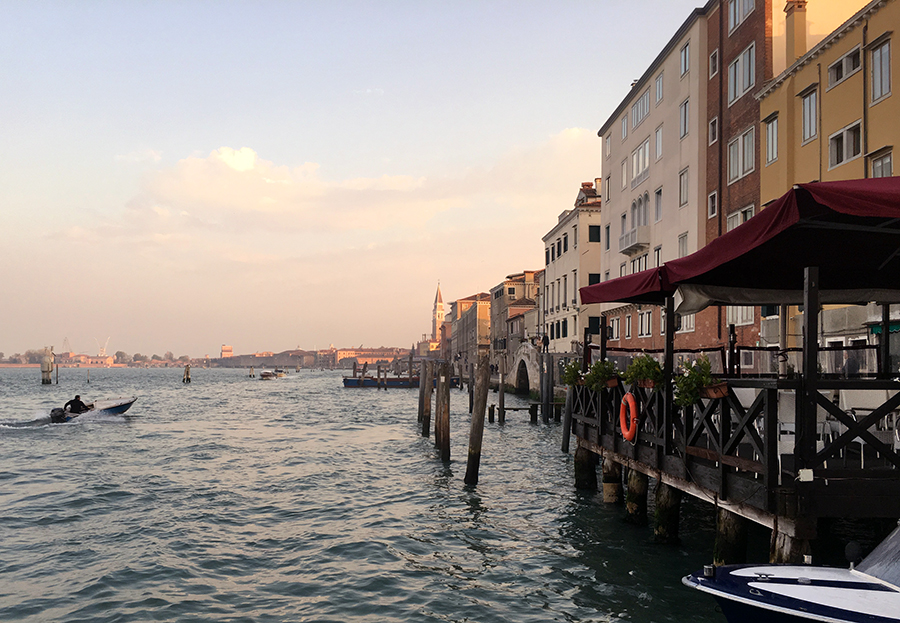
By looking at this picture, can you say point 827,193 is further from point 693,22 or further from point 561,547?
point 693,22

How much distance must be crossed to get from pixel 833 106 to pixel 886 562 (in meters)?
16.2

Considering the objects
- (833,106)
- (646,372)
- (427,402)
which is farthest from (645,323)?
(646,372)

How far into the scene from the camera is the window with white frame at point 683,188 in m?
27.9

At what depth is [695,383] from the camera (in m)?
8.26

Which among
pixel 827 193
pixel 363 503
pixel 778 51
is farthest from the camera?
pixel 778 51

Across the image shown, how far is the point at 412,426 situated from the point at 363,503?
17429mm

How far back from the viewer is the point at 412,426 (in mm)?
31812

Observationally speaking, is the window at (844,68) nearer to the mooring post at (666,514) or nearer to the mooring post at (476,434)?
the mooring post at (476,434)

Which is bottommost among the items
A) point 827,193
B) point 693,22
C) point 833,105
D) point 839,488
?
point 839,488

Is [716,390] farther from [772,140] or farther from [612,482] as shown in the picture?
[772,140]

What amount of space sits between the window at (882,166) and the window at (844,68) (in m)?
2.52

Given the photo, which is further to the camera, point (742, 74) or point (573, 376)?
point (742, 74)

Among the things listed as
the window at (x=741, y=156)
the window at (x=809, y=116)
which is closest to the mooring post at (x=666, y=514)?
the window at (x=809, y=116)

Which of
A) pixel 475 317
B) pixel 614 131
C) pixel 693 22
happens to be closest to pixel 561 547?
pixel 693 22
